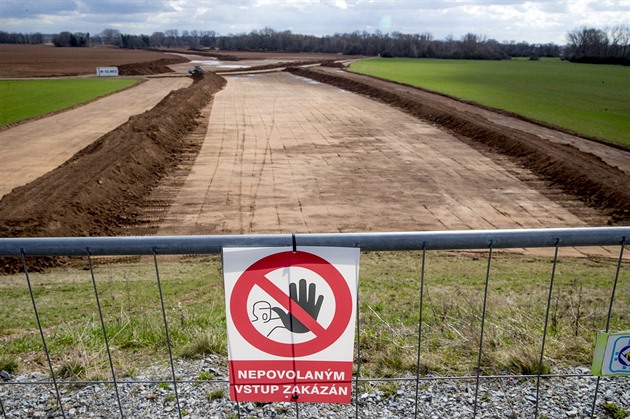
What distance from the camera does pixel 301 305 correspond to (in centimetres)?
304

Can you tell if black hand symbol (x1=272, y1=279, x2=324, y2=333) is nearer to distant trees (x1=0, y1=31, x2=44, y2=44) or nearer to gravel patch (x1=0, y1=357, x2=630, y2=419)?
gravel patch (x1=0, y1=357, x2=630, y2=419)

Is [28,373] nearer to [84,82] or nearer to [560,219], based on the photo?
[560,219]

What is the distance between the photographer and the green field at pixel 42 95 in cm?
3566

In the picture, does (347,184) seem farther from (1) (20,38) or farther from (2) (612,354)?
(1) (20,38)

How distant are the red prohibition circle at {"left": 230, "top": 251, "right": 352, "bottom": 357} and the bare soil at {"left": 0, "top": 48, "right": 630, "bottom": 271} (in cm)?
1156

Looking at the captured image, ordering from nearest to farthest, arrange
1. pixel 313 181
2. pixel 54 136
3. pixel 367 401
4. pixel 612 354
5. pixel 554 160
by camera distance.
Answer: pixel 612 354 → pixel 367 401 → pixel 313 181 → pixel 554 160 → pixel 54 136

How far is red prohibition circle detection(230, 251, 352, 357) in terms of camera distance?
2.99 metres

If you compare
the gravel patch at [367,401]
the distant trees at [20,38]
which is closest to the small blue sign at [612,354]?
the gravel patch at [367,401]

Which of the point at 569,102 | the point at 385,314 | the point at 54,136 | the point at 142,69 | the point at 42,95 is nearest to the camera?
the point at 385,314

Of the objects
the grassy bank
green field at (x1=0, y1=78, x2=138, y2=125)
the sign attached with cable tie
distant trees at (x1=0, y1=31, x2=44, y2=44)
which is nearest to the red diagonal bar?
the sign attached with cable tie

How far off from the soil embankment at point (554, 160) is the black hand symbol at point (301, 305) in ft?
49.6

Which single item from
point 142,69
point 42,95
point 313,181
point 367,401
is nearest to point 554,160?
point 313,181

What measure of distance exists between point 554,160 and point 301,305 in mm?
19694

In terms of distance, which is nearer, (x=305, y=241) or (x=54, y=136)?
(x=305, y=241)
